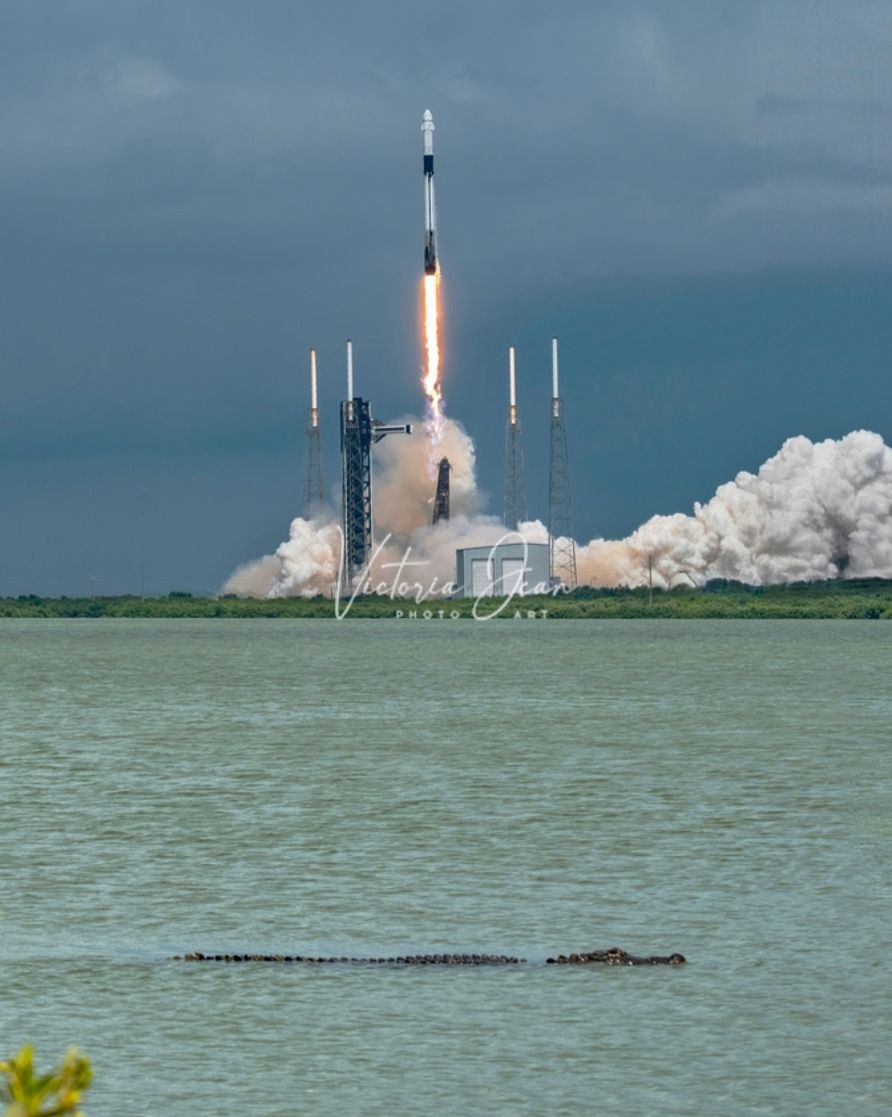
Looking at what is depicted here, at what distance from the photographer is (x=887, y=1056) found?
21406mm

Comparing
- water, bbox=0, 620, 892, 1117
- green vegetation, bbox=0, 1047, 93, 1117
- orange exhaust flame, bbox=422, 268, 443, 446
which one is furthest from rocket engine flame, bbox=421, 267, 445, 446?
green vegetation, bbox=0, 1047, 93, 1117

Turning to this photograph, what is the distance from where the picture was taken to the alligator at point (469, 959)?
2633 centimetres

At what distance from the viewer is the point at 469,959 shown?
87.0 ft

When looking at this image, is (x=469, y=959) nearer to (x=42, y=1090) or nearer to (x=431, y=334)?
(x=42, y=1090)

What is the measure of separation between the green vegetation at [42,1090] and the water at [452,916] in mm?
13517

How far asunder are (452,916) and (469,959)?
460 cm

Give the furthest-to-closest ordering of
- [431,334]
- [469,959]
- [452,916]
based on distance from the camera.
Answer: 1. [431,334]
2. [452,916]
3. [469,959]

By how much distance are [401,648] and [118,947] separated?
170737 mm

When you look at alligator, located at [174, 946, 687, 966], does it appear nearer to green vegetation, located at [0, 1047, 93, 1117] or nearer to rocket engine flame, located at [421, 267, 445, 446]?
green vegetation, located at [0, 1047, 93, 1117]

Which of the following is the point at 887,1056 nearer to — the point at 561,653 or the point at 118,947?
the point at 118,947

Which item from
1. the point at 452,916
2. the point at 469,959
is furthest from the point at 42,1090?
the point at 452,916

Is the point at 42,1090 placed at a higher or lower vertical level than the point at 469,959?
higher

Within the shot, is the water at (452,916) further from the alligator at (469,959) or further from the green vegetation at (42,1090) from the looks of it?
the green vegetation at (42,1090)

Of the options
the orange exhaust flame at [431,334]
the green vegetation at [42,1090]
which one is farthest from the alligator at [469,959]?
the orange exhaust flame at [431,334]
